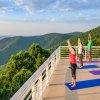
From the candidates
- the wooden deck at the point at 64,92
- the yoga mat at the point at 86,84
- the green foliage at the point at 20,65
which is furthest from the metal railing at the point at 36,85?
the green foliage at the point at 20,65

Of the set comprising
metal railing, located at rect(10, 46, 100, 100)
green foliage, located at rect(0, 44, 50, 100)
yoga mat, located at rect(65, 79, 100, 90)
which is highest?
metal railing, located at rect(10, 46, 100, 100)

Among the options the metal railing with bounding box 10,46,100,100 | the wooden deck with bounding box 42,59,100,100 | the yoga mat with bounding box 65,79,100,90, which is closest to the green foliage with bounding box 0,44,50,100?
the wooden deck with bounding box 42,59,100,100

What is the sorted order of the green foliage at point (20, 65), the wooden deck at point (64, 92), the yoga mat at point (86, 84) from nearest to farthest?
the wooden deck at point (64, 92)
the yoga mat at point (86, 84)
the green foliage at point (20, 65)

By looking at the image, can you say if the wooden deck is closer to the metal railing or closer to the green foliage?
the metal railing

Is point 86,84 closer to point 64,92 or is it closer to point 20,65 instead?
point 64,92

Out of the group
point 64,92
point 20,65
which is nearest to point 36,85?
point 64,92

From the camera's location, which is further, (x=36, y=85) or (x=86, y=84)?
(x=86, y=84)

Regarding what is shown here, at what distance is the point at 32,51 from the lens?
59.0 metres

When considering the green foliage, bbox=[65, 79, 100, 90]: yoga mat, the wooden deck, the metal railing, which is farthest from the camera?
the green foliage

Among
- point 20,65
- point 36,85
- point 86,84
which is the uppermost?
point 36,85

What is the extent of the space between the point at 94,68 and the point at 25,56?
4110 cm

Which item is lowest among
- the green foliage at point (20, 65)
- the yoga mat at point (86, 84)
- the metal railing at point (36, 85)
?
the green foliage at point (20, 65)

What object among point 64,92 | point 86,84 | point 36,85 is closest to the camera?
point 36,85

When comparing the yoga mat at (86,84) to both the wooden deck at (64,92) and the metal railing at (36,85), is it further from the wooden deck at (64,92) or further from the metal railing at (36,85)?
the metal railing at (36,85)
